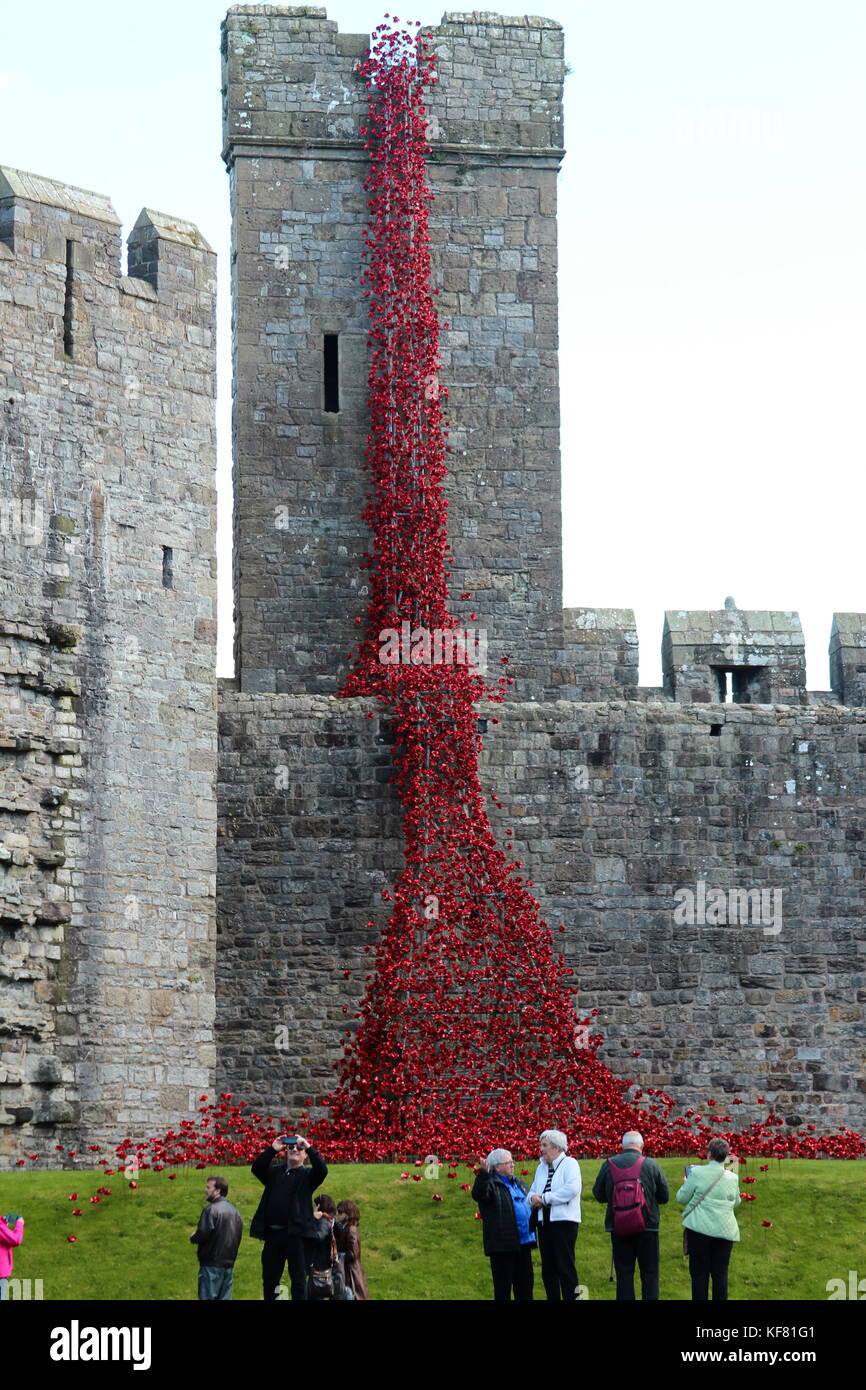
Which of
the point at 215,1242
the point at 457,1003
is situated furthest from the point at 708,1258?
the point at 457,1003

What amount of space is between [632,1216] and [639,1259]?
0.33 metres

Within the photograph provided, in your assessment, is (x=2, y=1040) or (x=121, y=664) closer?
(x=2, y=1040)

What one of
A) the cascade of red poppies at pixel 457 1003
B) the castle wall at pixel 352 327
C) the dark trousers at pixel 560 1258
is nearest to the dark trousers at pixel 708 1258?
the dark trousers at pixel 560 1258

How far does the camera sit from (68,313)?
2391 centimetres

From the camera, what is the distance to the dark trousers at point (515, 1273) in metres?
16.5

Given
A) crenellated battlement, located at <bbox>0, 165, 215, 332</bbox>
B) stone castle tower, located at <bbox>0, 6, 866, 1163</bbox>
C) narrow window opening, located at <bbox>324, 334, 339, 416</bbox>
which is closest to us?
stone castle tower, located at <bbox>0, 6, 866, 1163</bbox>

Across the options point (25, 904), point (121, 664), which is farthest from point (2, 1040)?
point (121, 664)

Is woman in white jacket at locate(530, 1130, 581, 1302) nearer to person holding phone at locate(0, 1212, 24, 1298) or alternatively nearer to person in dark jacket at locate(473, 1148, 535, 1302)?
person in dark jacket at locate(473, 1148, 535, 1302)

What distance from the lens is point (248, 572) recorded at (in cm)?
2873

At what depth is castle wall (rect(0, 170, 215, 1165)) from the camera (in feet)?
74.1

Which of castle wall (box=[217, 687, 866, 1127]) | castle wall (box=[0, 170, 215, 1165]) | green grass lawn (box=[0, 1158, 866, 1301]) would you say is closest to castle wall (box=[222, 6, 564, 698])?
castle wall (box=[217, 687, 866, 1127])

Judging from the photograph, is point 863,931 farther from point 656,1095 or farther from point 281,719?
point 281,719

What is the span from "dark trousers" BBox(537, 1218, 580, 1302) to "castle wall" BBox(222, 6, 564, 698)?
12478mm

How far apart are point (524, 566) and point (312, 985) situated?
253 inches
